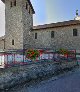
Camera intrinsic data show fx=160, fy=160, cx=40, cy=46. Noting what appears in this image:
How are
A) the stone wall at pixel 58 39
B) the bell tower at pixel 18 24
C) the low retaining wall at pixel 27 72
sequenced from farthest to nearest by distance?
the bell tower at pixel 18 24, the stone wall at pixel 58 39, the low retaining wall at pixel 27 72

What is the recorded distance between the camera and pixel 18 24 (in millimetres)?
28250

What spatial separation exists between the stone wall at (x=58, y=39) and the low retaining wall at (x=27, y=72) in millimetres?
11153

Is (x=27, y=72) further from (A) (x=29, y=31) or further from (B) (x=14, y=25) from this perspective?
(A) (x=29, y=31)

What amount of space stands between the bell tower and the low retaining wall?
1496 centimetres

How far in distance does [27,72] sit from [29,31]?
19948mm

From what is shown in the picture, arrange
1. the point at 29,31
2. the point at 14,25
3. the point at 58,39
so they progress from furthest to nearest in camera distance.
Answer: the point at 29,31
the point at 14,25
the point at 58,39

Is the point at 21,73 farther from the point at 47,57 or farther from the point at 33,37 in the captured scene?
the point at 33,37

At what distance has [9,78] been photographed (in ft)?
29.1

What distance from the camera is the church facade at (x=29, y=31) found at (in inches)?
1029

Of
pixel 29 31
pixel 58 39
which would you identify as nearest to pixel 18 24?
pixel 29 31

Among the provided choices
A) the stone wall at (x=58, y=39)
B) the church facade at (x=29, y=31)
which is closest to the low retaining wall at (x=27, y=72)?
the stone wall at (x=58, y=39)

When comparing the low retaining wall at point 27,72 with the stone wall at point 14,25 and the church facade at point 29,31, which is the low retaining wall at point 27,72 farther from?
the stone wall at point 14,25

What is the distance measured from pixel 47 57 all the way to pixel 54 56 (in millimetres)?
997

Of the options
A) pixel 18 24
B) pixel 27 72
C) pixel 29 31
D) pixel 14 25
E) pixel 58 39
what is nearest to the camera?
pixel 27 72
